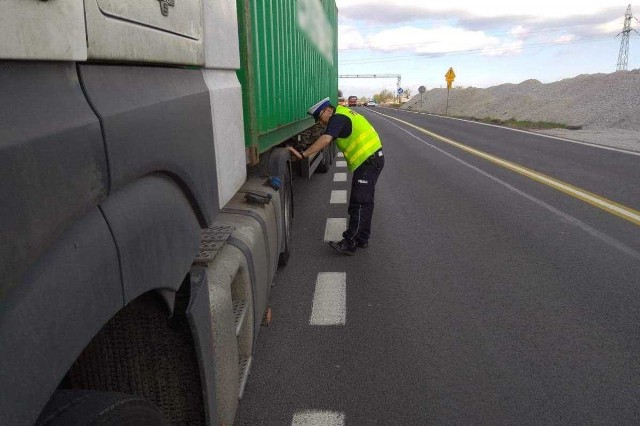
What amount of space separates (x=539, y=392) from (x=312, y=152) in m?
2.81

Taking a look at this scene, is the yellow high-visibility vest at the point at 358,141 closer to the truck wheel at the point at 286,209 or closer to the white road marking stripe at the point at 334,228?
the truck wheel at the point at 286,209

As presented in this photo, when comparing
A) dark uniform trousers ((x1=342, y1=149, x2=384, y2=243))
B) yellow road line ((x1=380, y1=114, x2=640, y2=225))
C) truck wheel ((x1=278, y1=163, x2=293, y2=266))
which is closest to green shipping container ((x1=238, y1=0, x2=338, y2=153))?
truck wheel ((x1=278, y1=163, x2=293, y2=266))

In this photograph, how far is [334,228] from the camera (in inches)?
242

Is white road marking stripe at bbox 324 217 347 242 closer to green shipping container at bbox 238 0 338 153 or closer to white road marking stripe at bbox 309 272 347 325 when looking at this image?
white road marking stripe at bbox 309 272 347 325

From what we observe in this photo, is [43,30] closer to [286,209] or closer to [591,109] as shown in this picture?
[286,209]

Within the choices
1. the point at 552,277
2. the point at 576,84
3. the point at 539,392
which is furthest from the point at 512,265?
the point at 576,84

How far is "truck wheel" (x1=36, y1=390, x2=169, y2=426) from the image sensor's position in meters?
1.08

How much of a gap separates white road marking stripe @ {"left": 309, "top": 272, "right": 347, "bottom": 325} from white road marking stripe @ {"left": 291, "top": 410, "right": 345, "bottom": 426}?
3.40 ft

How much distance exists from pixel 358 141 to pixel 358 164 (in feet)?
0.79

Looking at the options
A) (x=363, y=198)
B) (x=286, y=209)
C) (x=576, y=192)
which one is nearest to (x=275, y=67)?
(x=286, y=209)

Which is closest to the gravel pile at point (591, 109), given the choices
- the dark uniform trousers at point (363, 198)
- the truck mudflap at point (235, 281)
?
the dark uniform trousers at point (363, 198)

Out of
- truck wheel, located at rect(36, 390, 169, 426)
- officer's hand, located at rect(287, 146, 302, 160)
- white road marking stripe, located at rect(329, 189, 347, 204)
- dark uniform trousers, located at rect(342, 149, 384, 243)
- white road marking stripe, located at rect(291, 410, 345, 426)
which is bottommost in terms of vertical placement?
white road marking stripe, located at rect(291, 410, 345, 426)

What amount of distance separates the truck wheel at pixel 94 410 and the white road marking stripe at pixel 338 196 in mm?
6503

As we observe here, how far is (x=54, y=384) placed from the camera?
904 mm
